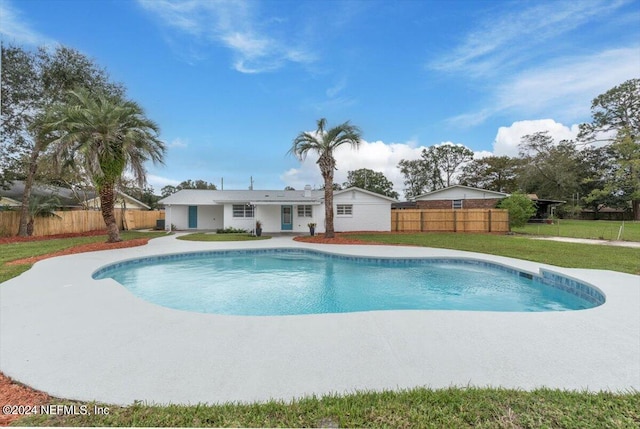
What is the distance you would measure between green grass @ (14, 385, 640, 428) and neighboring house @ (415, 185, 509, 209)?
27611 millimetres

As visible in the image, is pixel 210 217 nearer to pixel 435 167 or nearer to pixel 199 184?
pixel 199 184

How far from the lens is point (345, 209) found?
2267 cm

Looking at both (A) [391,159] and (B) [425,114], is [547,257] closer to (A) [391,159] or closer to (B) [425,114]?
(B) [425,114]

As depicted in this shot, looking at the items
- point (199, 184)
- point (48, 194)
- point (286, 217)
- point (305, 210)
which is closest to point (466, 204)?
point (305, 210)

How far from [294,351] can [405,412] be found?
1563 mm

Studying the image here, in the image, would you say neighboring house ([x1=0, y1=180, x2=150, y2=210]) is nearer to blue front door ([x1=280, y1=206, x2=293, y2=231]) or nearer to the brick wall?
blue front door ([x1=280, y1=206, x2=293, y2=231])

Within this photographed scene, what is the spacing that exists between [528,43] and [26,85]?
1044 inches

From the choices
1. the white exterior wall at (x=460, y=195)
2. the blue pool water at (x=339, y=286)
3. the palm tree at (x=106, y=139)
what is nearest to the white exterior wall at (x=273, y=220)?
the palm tree at (x=106, y=139)

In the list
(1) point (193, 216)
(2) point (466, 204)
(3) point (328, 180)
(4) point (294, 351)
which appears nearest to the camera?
(4) point (294, 351)

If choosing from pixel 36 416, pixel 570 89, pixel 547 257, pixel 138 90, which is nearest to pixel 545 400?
pixel 36 416

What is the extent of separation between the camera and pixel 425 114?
64.1ft

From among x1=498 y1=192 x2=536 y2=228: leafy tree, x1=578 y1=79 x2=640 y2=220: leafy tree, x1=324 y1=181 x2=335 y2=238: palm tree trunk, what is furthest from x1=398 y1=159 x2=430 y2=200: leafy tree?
x1=324 y1=181 x2=335 y2=238: palm tree trunk

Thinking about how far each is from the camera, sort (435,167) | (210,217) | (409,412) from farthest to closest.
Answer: (435,167), (210,217), (409,412)

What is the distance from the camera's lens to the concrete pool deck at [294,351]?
113 inches
